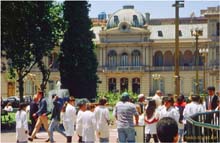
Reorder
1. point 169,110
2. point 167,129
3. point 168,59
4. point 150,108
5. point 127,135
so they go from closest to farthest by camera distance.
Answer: point 167,129, point 127,135, point 169,110, point 150,108, point 168,59

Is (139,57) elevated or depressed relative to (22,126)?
elevated

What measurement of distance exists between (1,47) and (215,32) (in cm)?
6192

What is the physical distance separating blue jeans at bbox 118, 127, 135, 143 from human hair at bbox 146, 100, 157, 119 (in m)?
0.69

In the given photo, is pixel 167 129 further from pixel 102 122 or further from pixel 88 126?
pixel 102 122

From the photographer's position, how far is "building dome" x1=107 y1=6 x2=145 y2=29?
88562mm

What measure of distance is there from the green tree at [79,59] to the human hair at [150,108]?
31322mm

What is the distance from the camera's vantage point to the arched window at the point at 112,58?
88.2 m

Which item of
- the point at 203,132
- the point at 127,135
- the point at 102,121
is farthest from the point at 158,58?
the point at 203,132

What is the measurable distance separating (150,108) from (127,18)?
76041mm

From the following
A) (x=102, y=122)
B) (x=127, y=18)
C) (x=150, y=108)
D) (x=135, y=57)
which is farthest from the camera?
(x=127, y=18)

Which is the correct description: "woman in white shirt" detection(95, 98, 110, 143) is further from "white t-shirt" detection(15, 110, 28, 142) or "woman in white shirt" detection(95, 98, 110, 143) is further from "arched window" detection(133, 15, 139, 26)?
"arched window" detection(133, 15, 139, 26)

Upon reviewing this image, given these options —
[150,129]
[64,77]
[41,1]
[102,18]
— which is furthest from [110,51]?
[150,129]

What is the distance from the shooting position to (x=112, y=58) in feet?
291

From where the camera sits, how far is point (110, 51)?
88.2 m
